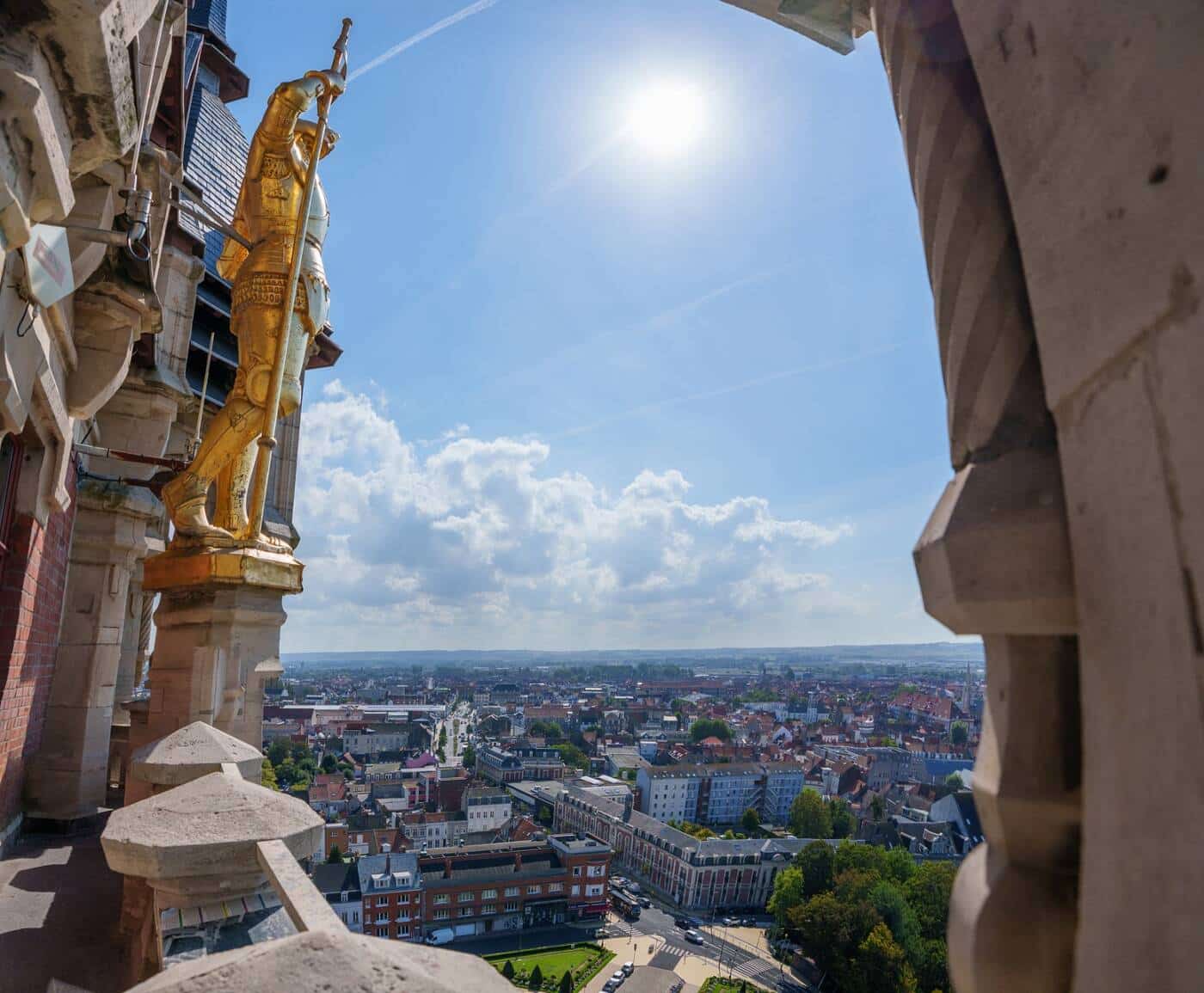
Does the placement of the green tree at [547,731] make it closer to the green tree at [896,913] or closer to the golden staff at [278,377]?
the green tree at [896,913]

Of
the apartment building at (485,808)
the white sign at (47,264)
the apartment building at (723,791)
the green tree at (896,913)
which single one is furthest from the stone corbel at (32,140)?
the apartment building at (723,791)

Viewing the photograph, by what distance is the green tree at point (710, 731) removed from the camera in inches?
3999

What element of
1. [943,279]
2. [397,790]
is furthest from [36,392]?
[397,790]

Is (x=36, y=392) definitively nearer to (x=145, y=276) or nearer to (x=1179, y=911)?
(x=145, y=276)

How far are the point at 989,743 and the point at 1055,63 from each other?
73cm

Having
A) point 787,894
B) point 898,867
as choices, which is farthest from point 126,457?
point 898,867

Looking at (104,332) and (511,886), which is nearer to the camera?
(104,332)

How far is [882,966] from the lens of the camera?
37.8 metres

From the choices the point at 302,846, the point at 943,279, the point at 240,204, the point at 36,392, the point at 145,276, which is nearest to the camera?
the point at 943,279

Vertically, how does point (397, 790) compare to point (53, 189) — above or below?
below

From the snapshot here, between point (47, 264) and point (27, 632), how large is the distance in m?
2.64

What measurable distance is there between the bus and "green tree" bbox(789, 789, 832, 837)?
15.5 metres

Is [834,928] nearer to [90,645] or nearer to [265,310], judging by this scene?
[90,645]

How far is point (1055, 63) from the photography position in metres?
0.83
